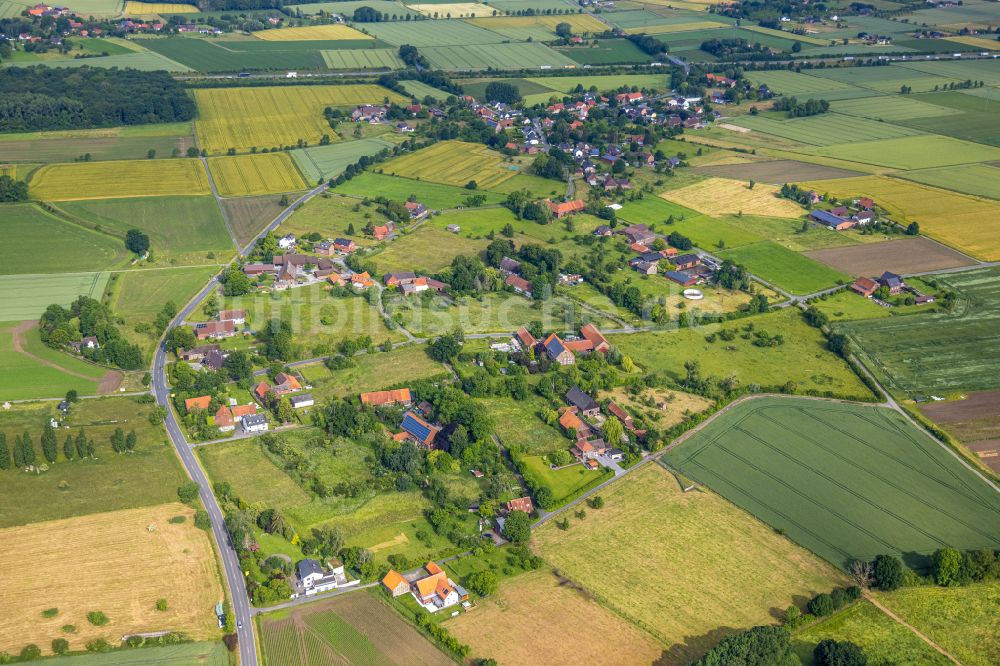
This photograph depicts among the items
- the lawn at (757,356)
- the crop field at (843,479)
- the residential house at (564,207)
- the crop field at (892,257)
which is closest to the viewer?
the crop field at (843,479)

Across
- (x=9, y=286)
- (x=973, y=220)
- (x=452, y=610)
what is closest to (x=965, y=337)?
(x=973, y=220)

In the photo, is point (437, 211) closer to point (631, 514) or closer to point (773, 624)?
point (631, 514)

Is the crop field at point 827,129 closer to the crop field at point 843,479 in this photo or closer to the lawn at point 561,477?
the crop field at point 843,479

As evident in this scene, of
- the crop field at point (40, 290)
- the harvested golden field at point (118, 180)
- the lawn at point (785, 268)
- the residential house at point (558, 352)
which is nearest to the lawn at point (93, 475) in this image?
the crop field at point (40, 290)

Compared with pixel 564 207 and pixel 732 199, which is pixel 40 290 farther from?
pixel 732 199

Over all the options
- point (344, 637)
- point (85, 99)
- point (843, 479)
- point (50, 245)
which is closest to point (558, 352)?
point (843, 479)

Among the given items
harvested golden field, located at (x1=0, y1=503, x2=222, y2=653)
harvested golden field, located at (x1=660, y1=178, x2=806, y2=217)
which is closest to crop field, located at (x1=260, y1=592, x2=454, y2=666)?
harvested golden field, located at (x1=0, y1=503, x2=222, y2=653)
